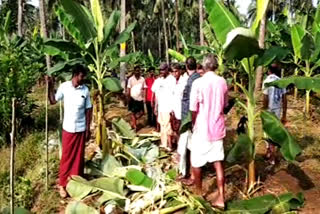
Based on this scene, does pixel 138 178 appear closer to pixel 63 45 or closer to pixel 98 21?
pixel 63 45

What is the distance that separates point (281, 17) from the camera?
16062 mm

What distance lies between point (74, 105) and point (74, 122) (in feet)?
0.75

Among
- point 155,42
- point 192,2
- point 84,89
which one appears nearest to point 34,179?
point 84,89

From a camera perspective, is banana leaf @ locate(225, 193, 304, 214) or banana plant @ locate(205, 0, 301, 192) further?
banana plant @ locate(205, 0, 301, 192)

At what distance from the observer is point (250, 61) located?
6.13 m

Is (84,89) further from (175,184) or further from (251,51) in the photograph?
(251,51)

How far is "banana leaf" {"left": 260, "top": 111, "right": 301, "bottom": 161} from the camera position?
17.8 ft

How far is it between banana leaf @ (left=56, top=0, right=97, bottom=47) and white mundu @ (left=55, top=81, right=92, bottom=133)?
1.54 metres

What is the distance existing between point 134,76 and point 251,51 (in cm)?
514

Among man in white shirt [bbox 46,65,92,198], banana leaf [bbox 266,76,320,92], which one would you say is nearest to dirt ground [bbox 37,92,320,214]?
man in white shirt [bbox 46,65,92,198]

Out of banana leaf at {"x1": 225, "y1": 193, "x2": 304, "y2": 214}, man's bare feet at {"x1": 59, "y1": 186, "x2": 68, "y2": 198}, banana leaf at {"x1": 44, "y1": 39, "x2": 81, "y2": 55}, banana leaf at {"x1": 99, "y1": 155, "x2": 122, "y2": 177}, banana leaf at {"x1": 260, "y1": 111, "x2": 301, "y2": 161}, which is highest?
banana leaf at {"x1": 44, "y1": 39, "x2": 81, "y2": 55}

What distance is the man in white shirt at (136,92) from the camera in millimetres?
10352

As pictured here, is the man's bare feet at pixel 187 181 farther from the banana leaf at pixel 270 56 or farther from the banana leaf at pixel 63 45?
the banana leaf at pixel 63 45

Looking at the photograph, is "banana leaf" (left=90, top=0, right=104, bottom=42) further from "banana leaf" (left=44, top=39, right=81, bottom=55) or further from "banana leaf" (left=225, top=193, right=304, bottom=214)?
"banana leaf" (left=225, top=193, right=304, bottom=214)
